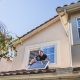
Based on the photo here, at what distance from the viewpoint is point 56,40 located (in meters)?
13.6

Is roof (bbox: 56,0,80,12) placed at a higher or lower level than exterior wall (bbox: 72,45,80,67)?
higher

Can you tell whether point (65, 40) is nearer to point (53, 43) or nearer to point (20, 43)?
point (53, 43)

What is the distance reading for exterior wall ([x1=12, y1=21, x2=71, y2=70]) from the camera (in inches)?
513

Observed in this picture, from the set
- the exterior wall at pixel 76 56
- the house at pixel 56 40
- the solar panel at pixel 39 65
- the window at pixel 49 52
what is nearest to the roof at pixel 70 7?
the house at pixel 56 40

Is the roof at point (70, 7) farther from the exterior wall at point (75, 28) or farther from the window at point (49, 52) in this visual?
the window at point (49, 52)

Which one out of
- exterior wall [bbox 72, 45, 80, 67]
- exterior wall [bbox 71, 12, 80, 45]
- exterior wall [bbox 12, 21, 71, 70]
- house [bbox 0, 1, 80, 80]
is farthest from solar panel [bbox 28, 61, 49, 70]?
exterior wall [bbox 71, 12, 80, 45]

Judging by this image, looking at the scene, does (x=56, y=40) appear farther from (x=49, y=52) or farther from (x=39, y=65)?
(x=39, y=65)

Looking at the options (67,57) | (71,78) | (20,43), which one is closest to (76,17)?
(67,57)

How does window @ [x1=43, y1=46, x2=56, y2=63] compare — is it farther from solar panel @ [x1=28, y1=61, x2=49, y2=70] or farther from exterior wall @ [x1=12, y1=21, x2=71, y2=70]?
solar panel @ [x1=28, y1=61, x2=49, y2=70]

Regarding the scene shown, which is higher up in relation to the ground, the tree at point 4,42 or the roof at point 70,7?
the roof at point 70,7

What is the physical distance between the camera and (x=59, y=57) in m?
13.0

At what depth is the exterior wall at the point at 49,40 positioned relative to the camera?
13039 millimetres

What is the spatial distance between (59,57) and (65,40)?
3.74 ft

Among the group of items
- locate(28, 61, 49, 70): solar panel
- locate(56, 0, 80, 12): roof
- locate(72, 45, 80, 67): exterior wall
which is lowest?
locate(28, 61, 49, 70): solar panel
